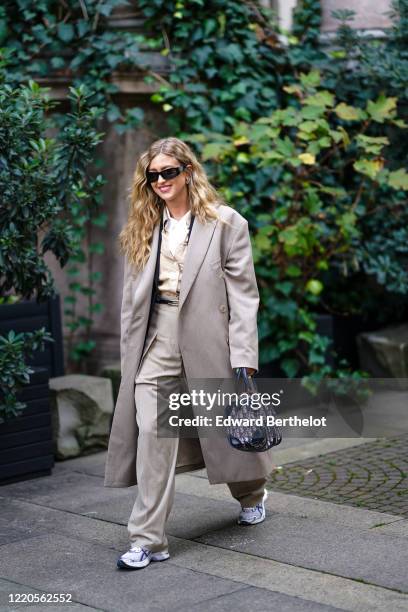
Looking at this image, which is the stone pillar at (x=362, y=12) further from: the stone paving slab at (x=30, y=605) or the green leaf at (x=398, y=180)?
the stone paving slab at (x=30, y=605)

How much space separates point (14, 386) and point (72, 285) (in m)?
2.32

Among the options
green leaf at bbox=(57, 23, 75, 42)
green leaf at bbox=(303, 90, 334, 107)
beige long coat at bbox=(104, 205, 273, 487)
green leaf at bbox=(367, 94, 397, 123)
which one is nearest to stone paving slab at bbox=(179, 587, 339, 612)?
beige long coat at bbox=(104, 205, 273, 487)

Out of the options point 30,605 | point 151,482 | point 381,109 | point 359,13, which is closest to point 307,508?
point 151,482

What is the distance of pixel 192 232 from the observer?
5145mm

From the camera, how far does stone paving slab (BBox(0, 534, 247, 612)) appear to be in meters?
4.48

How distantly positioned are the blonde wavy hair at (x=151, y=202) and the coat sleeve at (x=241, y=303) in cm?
17

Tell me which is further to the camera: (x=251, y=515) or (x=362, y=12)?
(x=362, y=12)

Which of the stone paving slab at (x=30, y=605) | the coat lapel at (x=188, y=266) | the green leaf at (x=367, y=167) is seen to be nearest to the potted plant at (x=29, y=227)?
the coat lapel at (x=188, y=266)

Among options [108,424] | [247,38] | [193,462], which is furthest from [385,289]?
[193,462]

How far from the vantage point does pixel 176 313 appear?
5.14m

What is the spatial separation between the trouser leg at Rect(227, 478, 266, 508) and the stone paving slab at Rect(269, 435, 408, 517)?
647 mm

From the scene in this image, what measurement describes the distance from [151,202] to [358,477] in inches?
90.0

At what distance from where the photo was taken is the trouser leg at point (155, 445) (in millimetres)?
4938

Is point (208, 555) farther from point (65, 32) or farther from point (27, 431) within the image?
point (65, 32)
